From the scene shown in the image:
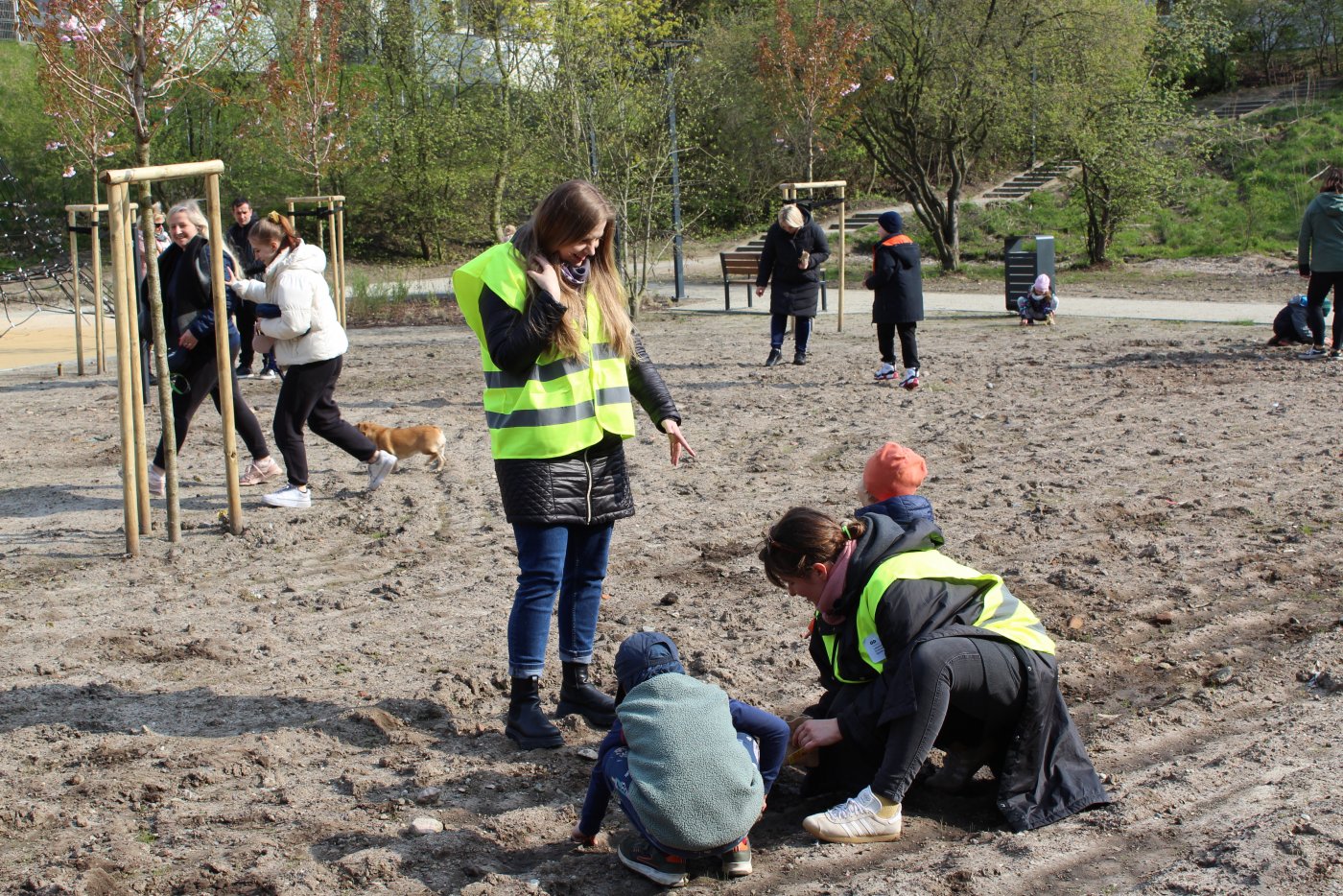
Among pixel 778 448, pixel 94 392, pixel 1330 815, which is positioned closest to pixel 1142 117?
pixel 778 448

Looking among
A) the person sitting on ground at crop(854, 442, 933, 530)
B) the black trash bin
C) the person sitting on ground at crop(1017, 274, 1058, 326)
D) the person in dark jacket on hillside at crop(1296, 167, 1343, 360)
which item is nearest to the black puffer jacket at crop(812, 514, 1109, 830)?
the person sitting on ground at crop(854, 442, 933, 530)

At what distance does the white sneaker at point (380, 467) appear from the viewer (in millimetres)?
7812

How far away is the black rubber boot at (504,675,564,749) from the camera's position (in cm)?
421

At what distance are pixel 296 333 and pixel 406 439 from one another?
130 centimetres

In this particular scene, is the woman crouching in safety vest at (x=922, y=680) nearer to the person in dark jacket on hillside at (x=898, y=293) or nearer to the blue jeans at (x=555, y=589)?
the blue jeans at (x=555, y=589)

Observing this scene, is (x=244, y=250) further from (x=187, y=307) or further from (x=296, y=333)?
(x=296, y=333)

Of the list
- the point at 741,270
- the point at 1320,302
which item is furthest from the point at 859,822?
the point at 741,270

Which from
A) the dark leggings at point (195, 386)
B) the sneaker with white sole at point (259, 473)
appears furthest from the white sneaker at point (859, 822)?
the sneaker with white sole at point (259, 473)

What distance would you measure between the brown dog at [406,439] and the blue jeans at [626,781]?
4919 millimetres

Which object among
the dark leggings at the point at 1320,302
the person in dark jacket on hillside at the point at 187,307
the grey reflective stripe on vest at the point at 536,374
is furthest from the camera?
the dark leggings at the point at 1320,302

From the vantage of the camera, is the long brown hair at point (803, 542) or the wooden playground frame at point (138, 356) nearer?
the long brown hair at point (803, 542)

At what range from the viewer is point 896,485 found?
4.09m

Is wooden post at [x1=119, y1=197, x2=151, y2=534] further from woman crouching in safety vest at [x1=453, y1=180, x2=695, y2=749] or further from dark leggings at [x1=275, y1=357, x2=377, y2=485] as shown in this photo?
woman crouching in safety vest at [x1=453, y1=180, x2=695, y2=749]

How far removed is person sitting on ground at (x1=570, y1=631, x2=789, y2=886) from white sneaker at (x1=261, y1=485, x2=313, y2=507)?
447 centimetres
